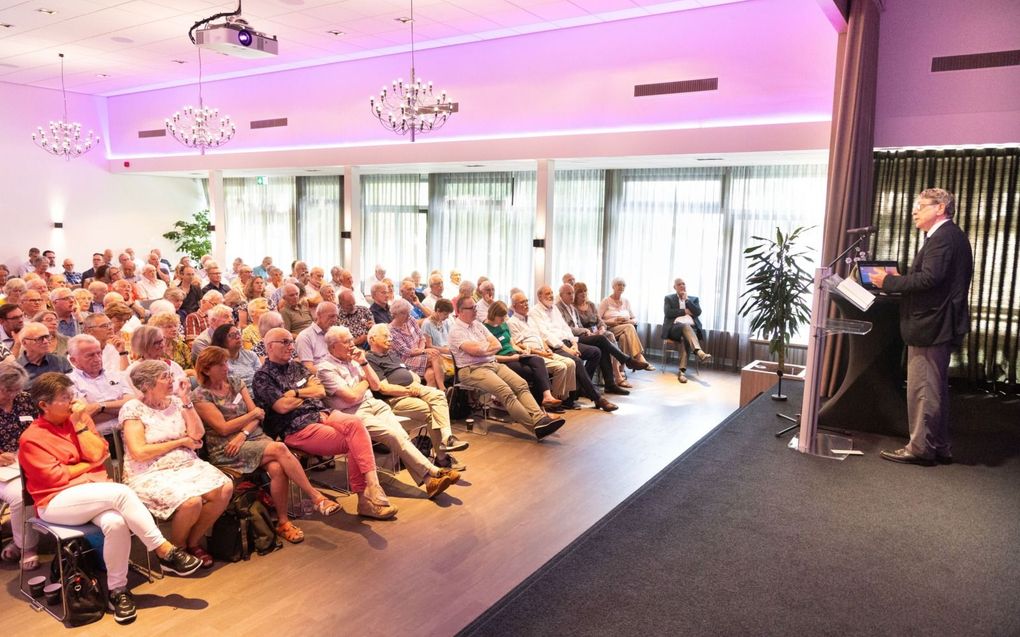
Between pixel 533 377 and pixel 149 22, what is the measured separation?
22.2 feet

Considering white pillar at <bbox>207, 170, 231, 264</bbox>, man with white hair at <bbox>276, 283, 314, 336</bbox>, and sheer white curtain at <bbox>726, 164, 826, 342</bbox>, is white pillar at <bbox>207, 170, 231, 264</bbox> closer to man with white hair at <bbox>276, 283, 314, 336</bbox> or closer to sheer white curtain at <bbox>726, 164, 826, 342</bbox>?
man with white hair at <bbox>276, 283, 314, 336</bbox>

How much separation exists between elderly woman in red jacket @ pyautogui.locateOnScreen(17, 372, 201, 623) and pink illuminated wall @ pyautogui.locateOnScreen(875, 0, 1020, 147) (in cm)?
701

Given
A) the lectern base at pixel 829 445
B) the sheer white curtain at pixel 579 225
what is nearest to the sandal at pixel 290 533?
the lectern base at pixel 829 445

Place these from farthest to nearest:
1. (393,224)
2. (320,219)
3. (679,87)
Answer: (320,219) → (393,224) → (679,87)

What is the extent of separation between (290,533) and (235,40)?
433cm

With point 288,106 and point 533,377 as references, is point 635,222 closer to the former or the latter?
point 533,377

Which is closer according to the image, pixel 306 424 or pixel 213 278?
pixel 306 424

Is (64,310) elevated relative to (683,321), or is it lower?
elevated

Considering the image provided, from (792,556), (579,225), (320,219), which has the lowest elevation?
(792,556)

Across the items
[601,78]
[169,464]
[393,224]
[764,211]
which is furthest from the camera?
[393,224]

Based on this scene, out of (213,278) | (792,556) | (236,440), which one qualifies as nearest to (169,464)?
(236,440)

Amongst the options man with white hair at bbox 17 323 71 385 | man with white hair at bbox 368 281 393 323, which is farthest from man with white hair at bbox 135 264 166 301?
man with white hair at bbox 17 323 71 385

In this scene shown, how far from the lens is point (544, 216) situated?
9695mm

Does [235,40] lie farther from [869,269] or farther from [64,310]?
[869,269]
